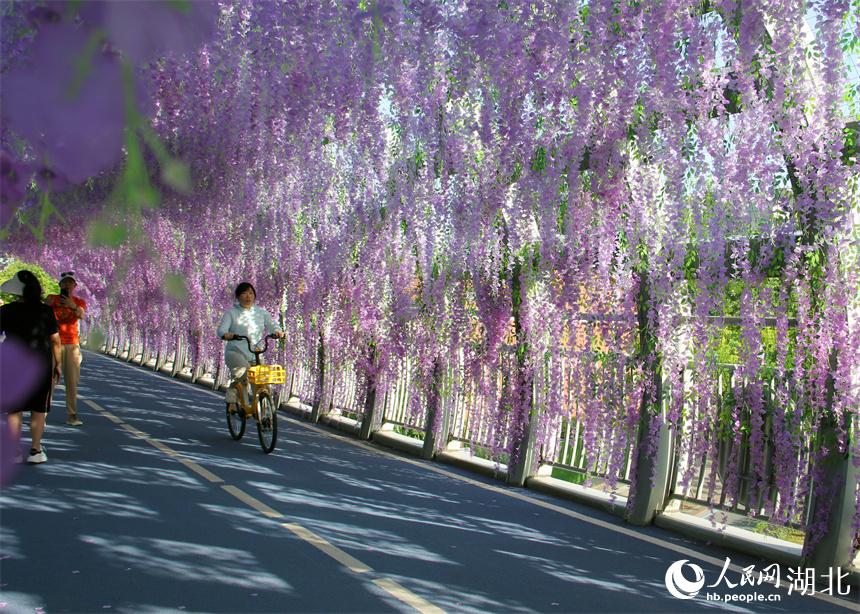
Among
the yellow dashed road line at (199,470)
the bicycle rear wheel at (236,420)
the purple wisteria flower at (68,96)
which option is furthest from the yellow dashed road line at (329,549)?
the bicycle rear wheel at (236,420)

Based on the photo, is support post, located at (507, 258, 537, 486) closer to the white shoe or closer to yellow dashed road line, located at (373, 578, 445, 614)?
yellow dashed road line, located at (373, 578, 445, 614)

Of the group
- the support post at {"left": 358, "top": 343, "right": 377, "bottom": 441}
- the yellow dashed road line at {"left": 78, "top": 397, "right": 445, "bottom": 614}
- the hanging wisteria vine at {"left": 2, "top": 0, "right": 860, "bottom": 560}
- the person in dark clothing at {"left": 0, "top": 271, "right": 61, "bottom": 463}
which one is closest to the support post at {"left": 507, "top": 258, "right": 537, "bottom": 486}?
the hanging wisteria vine at {"left": 2, "top": 0, "right": 860, "bottom": 560}

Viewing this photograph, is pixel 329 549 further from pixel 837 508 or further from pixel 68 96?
pixel 68 96

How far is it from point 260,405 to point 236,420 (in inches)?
34.4

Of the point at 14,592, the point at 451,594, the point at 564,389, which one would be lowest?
the point at 14,592

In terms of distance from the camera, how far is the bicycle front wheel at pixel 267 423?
7.50 meters

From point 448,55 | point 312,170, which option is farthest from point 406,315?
point 448,55

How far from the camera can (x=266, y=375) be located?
784 cm

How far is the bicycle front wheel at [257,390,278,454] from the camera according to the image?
24.6 ft

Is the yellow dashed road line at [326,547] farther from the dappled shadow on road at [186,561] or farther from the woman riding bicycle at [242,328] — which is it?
the woman riding bicycle at [242,328]

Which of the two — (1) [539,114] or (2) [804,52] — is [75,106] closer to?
(2) [804,52]

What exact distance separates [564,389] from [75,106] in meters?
6.39

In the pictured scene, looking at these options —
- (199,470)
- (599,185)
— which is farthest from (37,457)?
(599,185)

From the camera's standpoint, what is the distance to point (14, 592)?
3.23 m
